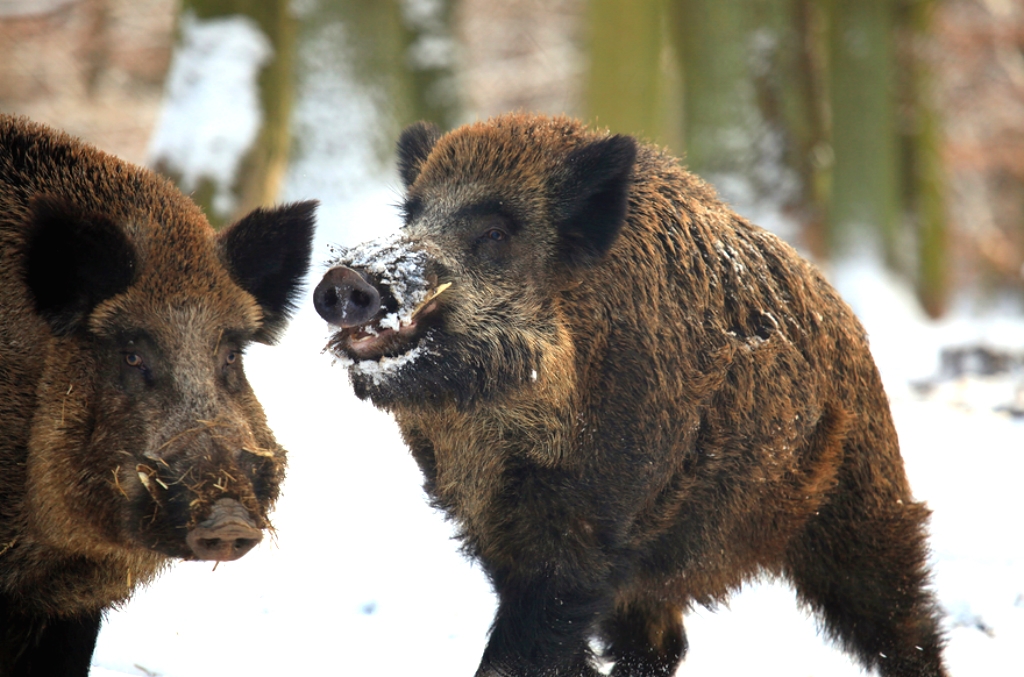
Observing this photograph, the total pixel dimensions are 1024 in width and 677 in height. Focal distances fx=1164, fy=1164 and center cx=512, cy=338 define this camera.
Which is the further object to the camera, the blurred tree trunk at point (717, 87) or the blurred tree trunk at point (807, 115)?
the blurred tree trunk at point (807, 115)

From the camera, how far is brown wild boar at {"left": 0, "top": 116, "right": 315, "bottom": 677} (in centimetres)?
352

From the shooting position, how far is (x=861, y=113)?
14281 millimetres

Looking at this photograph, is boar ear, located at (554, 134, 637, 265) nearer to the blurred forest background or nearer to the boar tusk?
the boar tusk

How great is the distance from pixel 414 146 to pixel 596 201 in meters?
0.97

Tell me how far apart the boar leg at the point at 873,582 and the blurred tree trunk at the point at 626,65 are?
7.87m

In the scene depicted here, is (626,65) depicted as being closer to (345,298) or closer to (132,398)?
(345,298)

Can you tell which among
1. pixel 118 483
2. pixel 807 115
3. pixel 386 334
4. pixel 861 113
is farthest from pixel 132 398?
pixel 861 113

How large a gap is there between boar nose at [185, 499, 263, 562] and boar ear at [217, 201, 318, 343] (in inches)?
38.8

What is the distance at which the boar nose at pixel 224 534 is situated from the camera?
328cm

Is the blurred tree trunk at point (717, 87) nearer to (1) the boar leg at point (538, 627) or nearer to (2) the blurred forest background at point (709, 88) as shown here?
(2) the blurred forest background at point (709, 88)

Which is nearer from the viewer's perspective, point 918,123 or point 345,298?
point 345,298

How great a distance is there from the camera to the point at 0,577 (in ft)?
11.8

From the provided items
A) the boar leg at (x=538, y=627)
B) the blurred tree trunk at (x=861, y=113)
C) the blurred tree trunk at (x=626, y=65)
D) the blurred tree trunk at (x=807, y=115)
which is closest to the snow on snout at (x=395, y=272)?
the boar leg at (x=538, y=627)

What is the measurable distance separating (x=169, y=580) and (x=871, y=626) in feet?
9.84
